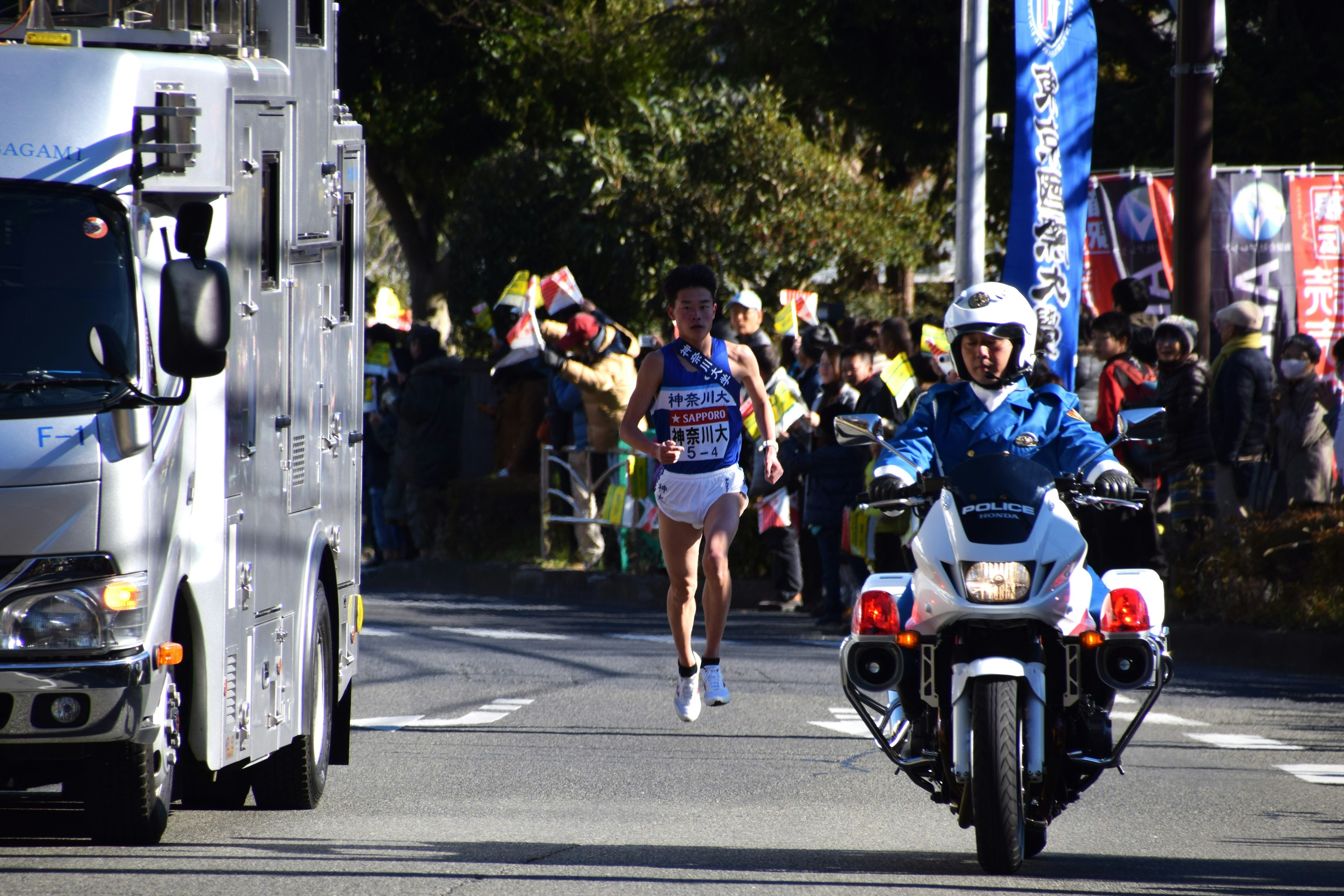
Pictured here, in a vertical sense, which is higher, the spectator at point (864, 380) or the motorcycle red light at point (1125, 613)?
the spectator at point (864, 380)

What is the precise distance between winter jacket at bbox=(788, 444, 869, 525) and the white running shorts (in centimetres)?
523

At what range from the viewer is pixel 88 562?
20.4 feet

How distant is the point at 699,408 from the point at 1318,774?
10.5ft

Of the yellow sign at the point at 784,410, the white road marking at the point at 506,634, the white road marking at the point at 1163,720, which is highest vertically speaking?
the yellow sign at the point at 784,410

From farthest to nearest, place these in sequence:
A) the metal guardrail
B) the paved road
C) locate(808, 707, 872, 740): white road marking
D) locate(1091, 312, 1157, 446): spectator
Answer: the metal guardrail
locate(1091, 312, 1157, 446): spectator
locate(808, 707, 872, 740): white road marking
the paved road

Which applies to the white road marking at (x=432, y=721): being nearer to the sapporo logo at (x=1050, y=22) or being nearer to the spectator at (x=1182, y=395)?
the spectator at (x=1182, y=395)

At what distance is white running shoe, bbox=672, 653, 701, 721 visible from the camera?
917 cm

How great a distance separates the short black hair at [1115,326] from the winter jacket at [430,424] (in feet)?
27.4

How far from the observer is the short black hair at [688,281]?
30.5 ft

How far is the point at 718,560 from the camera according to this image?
9.37 meters

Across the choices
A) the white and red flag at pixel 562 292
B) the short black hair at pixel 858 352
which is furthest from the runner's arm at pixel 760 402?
the white and red flag at pixel 562 292

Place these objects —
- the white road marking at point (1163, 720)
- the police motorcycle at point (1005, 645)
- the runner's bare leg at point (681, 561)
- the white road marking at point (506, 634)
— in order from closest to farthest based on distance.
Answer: the police motorcycle at point (1005, 645) < the runner's bare leg at point (681, 561) < the white road marking at point (1163, 720) < the white road marking at point (506, 634)

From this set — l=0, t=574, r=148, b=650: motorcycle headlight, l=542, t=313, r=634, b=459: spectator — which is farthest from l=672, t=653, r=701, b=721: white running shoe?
l=542, t=313, r=634, b=459: spectator

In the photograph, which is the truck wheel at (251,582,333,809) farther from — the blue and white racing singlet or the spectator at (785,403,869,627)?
the spectator at (785,403,869,627)
